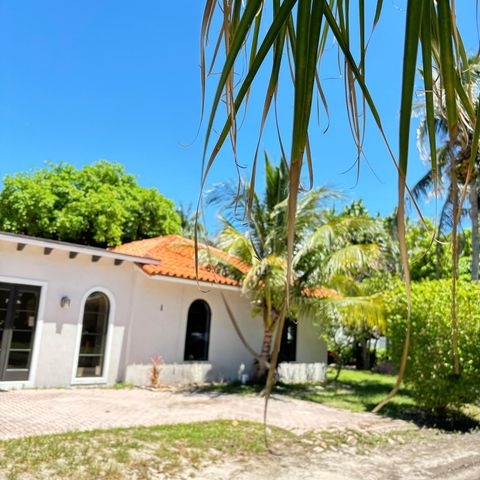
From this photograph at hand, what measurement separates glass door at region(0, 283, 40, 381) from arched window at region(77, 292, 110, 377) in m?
1.46

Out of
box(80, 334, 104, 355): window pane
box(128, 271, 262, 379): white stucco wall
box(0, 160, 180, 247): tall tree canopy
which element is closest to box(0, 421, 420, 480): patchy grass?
box(80, 334, 104, 355): window pane

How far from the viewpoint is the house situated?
11898mm

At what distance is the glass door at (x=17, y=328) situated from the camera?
1159 centimetres

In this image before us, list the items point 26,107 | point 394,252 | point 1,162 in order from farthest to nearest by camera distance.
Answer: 1. point 1,162
2. point 394,252
3. point 26,107

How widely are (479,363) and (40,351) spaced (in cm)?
1079

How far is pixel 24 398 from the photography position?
33.9 feet

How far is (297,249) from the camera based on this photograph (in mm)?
14336

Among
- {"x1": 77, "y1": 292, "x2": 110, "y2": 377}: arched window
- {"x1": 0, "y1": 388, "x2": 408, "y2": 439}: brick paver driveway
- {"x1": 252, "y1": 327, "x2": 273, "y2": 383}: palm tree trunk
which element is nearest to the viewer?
{"x1": 0, "y1": 388, "x2": 408, "y2": 439}: brick paver driveway

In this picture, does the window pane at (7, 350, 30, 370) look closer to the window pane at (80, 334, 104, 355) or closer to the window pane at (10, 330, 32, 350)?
the window pane at (10, 330, 32, 350)

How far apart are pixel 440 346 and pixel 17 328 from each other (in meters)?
10.4

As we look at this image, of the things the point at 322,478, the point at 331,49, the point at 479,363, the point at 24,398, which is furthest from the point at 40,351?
the point at 331,49

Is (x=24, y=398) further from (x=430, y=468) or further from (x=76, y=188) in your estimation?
(x=76, y=188)

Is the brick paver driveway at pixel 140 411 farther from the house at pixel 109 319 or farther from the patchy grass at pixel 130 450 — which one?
the house at pixel 109 319

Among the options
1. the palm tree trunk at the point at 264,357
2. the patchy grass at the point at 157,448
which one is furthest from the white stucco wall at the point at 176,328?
the patchy grass at the point at 157,448
